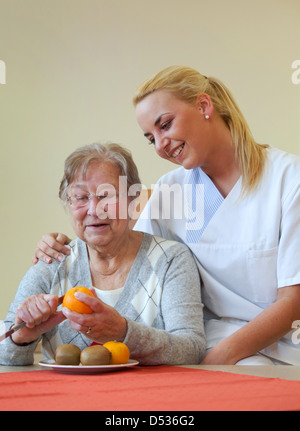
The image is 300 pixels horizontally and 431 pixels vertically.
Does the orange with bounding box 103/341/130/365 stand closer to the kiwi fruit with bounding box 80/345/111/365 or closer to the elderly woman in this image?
the kiwi fruit with bounding box 80/345/111/365

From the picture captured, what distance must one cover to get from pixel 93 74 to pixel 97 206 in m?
1.77

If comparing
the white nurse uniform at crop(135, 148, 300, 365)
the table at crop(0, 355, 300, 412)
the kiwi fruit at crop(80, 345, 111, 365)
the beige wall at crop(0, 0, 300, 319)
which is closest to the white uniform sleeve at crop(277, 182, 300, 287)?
the white nurse uniform at crop(135, 148, 300, 365)

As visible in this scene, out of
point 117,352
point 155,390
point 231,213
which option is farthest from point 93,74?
point 155,390

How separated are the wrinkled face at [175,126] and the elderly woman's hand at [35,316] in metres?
0.64

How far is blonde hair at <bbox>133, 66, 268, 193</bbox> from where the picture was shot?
5.45 ft

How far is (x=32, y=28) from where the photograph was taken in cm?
299

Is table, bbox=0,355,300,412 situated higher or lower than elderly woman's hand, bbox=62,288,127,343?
lower

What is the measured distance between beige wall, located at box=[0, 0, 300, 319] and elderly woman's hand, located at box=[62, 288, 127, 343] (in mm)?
1812

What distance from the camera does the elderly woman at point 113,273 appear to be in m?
1.35

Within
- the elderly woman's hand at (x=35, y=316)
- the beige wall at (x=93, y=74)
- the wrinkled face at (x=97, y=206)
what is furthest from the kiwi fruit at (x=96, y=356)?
the beige wall at (x=93, y=74)
